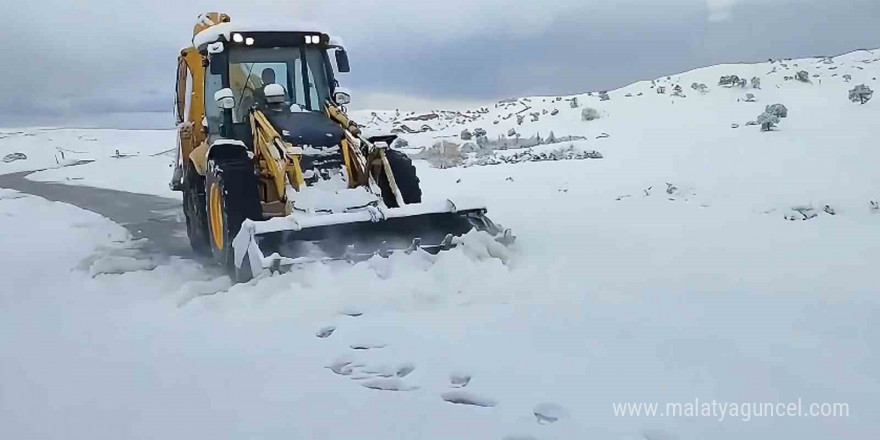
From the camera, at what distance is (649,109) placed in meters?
21.6

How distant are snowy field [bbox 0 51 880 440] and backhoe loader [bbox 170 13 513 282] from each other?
38cm

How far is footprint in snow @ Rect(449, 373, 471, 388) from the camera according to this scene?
3.60m

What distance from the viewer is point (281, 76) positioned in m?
7.86

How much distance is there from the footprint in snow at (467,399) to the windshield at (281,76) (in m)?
4.93

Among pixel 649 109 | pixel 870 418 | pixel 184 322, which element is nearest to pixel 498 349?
pixel 870 418

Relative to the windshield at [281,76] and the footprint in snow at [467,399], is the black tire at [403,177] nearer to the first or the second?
the windshield at [281,76]

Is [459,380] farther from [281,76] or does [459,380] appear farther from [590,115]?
[590,115]

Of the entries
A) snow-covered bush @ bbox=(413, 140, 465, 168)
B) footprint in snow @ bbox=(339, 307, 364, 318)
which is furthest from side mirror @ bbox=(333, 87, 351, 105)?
snow-covered bush @ bbox=(413, 140, 465, 168)

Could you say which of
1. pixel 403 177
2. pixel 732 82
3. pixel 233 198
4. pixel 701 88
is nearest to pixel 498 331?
pixel 233 198

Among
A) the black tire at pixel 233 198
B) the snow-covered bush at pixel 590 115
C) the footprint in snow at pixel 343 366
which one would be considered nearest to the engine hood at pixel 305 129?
the black tire at pixel 233 198

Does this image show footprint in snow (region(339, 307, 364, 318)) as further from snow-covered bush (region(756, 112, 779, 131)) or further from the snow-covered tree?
the snow-covered tree

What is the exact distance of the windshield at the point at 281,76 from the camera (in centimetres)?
763

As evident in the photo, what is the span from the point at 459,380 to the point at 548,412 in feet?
1.86

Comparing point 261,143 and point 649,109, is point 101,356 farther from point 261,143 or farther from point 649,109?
point 649,109
